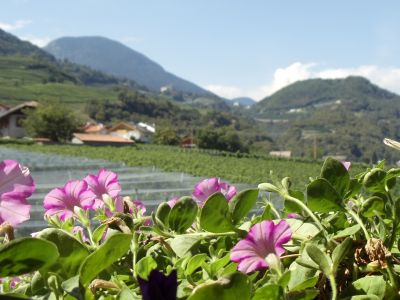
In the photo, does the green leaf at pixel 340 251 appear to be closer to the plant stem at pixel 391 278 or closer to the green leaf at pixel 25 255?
the plant stem at pixel 391 278

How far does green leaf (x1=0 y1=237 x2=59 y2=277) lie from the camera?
1.15 feet

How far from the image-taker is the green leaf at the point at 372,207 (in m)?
0.53

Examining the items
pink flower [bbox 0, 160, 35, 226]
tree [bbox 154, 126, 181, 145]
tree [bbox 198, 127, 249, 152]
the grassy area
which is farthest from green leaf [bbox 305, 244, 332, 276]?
tree [bbox 198, 127, 249, 152]

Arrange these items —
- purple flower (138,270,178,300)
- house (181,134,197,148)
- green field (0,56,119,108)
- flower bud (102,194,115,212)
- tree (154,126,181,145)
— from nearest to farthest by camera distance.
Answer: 1. purple flower (138,270,178,300)
2. flower bud (102,194,115,212)
3. tree (154,126,181,145)
4. house (181,134,197,148)
5. green field (0,56,119,108)

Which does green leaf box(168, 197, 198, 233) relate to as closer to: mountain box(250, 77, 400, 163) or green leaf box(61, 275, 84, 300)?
green leaf box(61, 275, 84, 300)

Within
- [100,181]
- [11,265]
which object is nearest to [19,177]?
[11,265]

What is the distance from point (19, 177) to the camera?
1.49ft

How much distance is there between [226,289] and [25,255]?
14 cm

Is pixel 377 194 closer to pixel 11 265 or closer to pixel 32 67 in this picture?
pixel 11 265

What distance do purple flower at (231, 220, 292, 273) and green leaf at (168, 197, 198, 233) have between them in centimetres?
11

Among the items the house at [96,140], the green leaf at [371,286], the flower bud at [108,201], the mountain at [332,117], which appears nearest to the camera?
the green leaf at [371,286]

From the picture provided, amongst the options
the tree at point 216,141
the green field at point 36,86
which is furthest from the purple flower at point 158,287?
the green field at point 36,86

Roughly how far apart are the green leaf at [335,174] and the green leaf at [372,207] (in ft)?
0.10

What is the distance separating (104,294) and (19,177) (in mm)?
128
